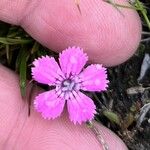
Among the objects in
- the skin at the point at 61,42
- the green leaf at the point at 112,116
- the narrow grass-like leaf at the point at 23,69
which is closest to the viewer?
the skin at the point at 61,42

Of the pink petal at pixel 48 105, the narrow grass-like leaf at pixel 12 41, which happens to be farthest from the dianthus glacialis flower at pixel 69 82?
the narrow grass-like leaf at pixel 12 41

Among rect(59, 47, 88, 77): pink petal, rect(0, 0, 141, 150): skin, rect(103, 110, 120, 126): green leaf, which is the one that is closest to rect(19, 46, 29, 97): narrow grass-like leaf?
rect(0, 0, 141, 150): skin

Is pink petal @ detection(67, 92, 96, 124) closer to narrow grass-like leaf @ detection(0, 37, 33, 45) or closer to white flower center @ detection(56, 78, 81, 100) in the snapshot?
white flower center @ detection(56, 78, 81, 100)

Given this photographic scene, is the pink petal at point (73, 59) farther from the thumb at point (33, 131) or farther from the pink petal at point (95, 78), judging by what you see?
the thumb at point (33, 131)

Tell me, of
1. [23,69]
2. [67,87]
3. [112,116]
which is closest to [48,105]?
[67,87]

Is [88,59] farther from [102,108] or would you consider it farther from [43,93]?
[102,108]
